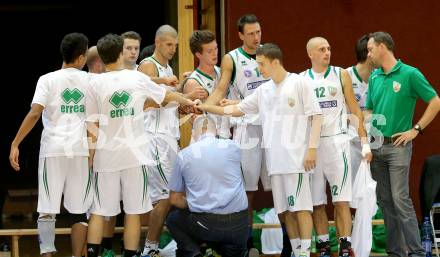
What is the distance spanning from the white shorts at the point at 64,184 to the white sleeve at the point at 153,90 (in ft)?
2.71

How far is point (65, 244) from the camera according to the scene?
11.8 meters

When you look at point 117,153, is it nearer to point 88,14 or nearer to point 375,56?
point 375,56

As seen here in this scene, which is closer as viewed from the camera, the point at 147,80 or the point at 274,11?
the point at 147,80

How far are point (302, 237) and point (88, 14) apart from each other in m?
12.7

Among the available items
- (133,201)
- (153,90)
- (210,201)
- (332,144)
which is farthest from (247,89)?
(133,201)

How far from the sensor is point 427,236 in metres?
9.32

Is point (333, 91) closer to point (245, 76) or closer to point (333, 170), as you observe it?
point (333, 170)

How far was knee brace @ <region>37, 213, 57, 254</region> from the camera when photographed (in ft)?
28.0

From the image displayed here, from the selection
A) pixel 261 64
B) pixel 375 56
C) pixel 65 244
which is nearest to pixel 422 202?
pixel 375 56

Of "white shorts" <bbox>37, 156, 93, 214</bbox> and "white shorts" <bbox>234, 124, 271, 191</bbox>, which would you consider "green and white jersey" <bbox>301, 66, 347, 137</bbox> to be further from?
"white shorts" <bbox>37, 156, 93, 214</bbox>

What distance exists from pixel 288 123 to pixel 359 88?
138cm

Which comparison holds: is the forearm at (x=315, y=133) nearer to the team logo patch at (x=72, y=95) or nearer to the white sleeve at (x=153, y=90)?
the white sleeve at (x=153, y=90)

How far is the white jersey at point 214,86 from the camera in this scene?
927 centimetres

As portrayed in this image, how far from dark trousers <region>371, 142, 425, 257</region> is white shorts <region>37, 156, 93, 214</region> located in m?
2.77
